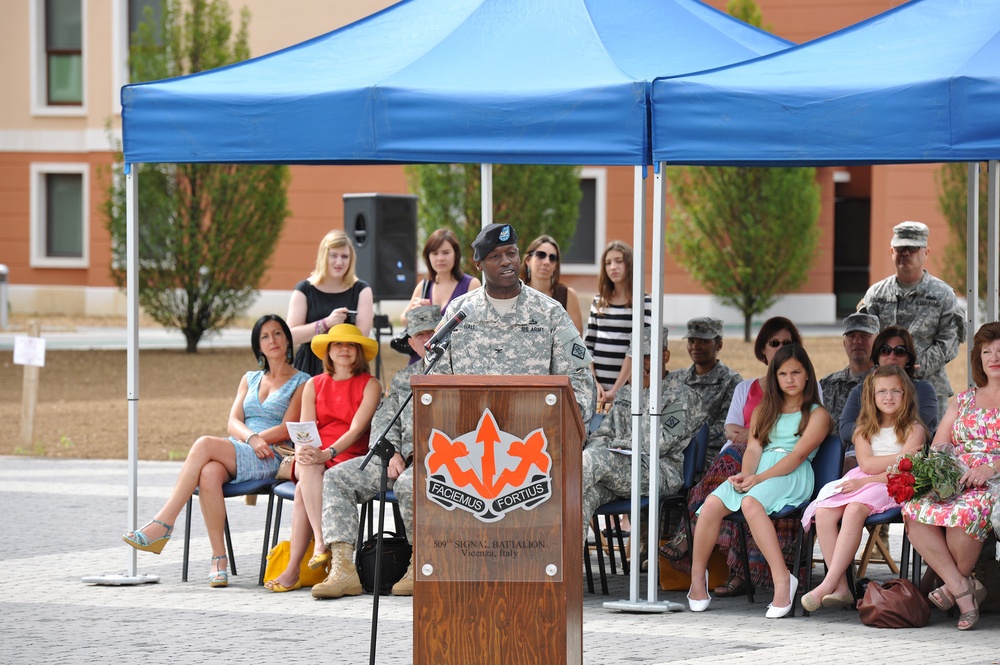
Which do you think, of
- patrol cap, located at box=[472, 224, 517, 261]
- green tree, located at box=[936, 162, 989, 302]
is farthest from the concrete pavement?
green tree, located at box=[936, 162, 989, 302]

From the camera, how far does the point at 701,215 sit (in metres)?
25.1

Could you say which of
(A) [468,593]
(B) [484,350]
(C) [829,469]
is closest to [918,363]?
(C) [829,469]

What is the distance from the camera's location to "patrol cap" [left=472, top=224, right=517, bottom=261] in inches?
250

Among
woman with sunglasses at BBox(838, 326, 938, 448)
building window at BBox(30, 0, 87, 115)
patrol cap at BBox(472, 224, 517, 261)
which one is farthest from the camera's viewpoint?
building window at BBox(30, 0, 87, 115)

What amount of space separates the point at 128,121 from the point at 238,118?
641 mm

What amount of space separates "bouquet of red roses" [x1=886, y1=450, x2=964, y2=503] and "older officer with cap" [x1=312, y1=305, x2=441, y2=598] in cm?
223

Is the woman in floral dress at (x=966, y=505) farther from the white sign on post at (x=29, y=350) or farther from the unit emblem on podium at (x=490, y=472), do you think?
the white sign on post at (x=29, y=350)

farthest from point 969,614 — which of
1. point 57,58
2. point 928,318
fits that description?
point 57,58

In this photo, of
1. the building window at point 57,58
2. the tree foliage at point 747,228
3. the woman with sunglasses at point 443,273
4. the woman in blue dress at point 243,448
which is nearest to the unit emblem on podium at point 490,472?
the woman in blue dress at point 243,448

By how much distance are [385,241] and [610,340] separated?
691 cm

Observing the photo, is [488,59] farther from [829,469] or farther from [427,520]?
[427,520]

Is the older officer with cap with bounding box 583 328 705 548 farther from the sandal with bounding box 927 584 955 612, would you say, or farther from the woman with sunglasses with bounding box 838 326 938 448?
the sandal with bounding box 927 584 955 612

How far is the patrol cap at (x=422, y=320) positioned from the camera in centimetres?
745

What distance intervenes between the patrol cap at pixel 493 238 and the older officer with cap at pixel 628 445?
1.29 meters
